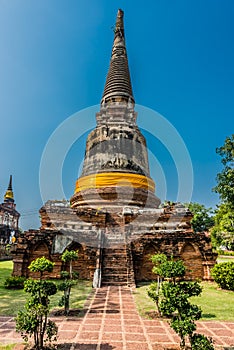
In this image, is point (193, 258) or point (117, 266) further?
point (193, 258)

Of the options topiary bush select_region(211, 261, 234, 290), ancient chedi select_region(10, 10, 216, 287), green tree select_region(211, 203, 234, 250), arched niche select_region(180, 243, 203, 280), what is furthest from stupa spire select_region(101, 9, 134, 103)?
topiary bush select_region(211, 261, 234, 290)

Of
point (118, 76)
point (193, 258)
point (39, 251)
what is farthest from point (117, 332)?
point (118, 76)

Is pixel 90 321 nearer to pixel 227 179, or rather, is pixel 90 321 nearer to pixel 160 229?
pixel 160 229

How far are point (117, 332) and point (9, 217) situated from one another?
41056 millimetres

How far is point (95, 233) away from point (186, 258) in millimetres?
4759

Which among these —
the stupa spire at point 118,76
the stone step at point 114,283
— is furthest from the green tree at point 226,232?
the stupa spire at point 118,76

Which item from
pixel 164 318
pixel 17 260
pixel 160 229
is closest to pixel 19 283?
pixel 17 260

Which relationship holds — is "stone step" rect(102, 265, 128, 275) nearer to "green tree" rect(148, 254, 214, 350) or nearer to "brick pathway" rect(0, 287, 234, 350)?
"brick pathway" rect(0, 287, 234, 350)

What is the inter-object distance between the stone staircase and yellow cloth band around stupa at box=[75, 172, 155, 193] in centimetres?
630

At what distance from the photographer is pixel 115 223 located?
49.4ft

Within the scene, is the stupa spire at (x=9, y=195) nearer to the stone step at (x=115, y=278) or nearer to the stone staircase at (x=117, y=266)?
the stone staircase at (x=117, y=266)

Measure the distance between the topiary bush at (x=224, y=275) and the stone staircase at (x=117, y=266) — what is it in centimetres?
362

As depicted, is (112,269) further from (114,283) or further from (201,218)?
(201,218)

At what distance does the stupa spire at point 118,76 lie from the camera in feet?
78.6
